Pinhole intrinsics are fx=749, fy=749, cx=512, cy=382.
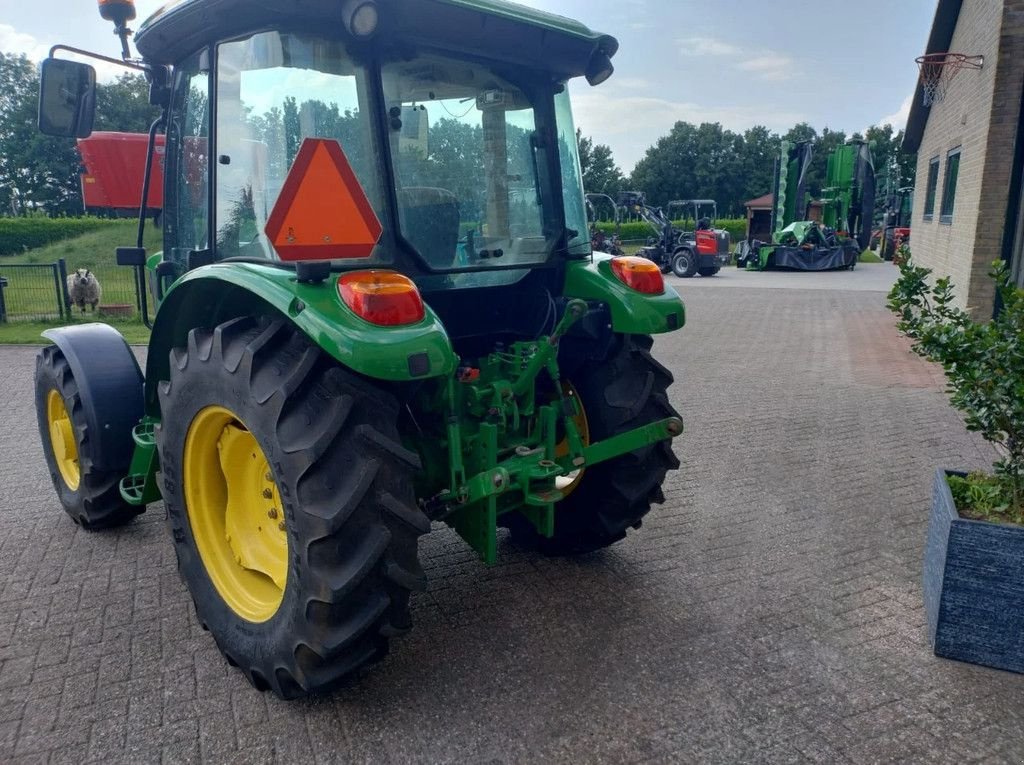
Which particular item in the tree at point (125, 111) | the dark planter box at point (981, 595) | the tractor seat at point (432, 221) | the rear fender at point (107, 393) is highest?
the tree at point (125, 111)

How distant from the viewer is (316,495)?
227cm

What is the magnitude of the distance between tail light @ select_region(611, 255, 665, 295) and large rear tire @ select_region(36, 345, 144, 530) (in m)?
2.52

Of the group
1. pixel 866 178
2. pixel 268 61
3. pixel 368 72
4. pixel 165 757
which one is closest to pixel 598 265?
pixel 368 72

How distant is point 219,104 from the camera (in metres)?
2.81

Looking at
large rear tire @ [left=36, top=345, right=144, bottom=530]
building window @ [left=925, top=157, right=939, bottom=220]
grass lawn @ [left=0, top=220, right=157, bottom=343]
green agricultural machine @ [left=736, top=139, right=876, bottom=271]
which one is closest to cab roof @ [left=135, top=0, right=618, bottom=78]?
large rear tire @ [left=36, top=345, right=144, bottom=530]

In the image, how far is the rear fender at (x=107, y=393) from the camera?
3.66m

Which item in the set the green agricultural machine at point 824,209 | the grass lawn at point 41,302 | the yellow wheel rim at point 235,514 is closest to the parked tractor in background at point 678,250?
the green agricultural machine at point 824,209

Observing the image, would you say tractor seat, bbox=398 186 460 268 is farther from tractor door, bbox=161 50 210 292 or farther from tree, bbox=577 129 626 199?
tree, bbox=577 129 626 199

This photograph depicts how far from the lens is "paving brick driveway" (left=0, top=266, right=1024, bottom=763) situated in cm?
239

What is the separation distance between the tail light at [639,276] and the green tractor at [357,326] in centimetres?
1

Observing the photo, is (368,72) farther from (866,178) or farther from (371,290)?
(866,178)

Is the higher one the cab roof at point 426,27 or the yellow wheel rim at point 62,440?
the cab roof at point 426,27

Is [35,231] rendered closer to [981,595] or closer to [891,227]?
[891,227]

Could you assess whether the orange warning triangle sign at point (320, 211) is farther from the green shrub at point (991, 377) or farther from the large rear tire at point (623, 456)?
the green shrub at point (991, 377)
